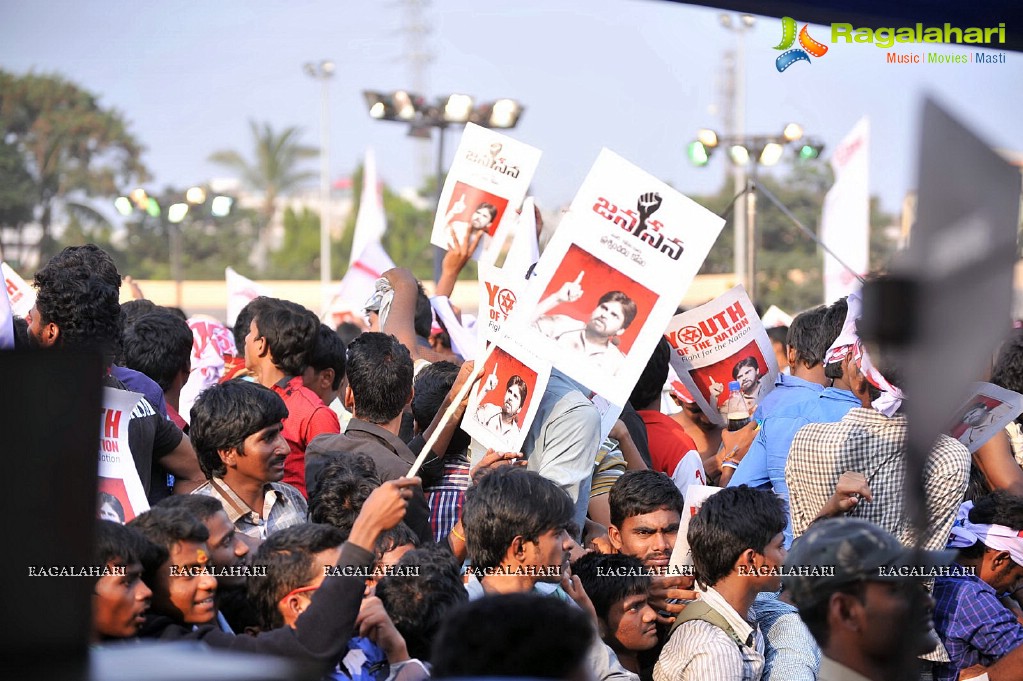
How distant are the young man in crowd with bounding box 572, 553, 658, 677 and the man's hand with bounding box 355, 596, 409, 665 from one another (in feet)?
2.68

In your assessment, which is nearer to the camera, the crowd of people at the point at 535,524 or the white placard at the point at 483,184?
the crowd of people at the point at 535,524

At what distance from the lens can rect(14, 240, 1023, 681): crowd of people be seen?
2.91m

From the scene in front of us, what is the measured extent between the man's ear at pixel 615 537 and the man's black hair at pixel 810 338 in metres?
1.49

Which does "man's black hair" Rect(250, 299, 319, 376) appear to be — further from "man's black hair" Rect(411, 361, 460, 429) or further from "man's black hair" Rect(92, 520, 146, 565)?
"man's black hair" Rect(92, 520, 146, 565)

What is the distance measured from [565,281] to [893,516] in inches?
57.1

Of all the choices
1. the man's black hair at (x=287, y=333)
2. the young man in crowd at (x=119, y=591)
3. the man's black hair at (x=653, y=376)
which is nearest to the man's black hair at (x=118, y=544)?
the young man in crowd at (x=119, y=591)

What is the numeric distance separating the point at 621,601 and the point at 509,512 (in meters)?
0.64

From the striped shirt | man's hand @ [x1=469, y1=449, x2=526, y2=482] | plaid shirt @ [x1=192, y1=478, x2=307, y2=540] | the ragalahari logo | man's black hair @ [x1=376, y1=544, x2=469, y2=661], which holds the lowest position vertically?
the striped shirt

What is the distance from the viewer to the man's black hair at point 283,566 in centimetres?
337

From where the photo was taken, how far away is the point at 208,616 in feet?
10.6

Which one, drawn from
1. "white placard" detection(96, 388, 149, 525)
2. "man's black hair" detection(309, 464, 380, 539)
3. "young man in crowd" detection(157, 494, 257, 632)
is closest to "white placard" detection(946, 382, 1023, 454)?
"man's black hair" detection(309, 464, 380, 539)

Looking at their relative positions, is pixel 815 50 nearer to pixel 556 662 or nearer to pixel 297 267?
pixel 556 662

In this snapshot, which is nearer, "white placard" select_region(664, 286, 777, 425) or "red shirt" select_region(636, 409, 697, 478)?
"red shirt" select_region(636, 409, 697, 478)

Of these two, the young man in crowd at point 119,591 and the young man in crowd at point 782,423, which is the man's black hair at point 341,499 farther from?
the young man in crowd at point 782,423
